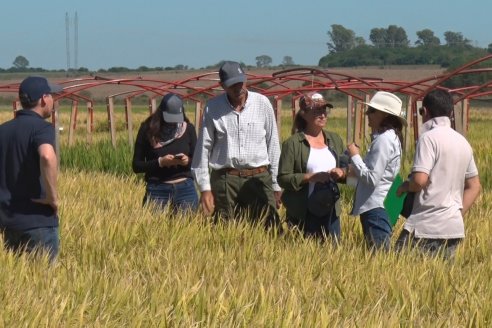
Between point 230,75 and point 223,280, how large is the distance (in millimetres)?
1741

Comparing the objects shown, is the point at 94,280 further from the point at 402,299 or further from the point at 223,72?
the point at 223,72

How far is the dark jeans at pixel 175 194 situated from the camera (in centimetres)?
718

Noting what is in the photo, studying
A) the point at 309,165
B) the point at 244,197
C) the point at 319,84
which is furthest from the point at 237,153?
the point at 319,84

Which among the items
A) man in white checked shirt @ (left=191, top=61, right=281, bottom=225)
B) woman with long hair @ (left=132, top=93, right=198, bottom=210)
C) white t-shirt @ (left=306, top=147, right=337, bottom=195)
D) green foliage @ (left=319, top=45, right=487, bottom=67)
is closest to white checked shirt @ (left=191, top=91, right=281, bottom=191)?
man in white checked shirt @ (left=191, top=61, right=281, bottom=225)

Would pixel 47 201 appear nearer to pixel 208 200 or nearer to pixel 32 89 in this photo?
pixel 32 89

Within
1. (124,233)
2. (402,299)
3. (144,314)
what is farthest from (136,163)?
(144,314)

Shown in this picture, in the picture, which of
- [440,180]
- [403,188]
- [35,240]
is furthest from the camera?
[403,188]

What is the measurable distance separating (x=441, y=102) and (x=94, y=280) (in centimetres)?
209

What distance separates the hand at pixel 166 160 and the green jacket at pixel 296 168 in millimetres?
924

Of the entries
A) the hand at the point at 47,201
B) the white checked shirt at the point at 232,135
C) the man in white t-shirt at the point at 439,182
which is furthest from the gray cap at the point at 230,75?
the hand at the point at 47,201

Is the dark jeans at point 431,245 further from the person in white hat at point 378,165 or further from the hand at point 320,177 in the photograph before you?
the hand at point 320,177

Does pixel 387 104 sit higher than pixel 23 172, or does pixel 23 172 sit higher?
pixel 387 104

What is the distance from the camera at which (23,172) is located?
5.26m

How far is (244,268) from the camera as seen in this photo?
5383 mm
